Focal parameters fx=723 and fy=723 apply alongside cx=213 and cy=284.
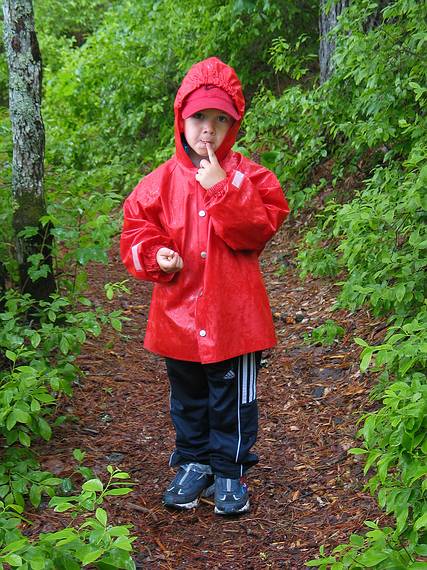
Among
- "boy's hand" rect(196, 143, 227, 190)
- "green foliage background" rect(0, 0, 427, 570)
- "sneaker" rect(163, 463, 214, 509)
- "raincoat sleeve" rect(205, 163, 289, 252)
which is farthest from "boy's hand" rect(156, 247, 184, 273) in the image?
"sneaker" rect(163, 463, 214, 509)

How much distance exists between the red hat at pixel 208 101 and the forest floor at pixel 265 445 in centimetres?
175

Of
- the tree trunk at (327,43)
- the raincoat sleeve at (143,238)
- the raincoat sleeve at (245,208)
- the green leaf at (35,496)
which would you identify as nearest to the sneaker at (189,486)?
the green leaf at (35,496)

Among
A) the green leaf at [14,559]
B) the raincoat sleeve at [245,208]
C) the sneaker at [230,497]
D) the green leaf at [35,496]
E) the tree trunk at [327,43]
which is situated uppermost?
the tree trunk at [327,43]

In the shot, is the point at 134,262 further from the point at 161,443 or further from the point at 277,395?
the point at 277,395

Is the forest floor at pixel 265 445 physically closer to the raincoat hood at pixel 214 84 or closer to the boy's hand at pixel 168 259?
the boy's hand at pixel 168 259

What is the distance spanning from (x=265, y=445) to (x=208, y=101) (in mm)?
1889

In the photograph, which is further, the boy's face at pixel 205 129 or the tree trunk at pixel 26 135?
the tree trunk at pixel 26 135

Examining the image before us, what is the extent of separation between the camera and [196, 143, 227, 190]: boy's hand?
301 centimetres

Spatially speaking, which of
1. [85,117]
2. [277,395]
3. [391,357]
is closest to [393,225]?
[277,395]

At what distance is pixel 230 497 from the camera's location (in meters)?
3.29

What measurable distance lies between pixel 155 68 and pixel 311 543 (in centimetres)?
742

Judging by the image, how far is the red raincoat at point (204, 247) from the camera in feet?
10.1

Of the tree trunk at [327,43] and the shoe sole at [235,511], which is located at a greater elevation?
the tree trunk at [327,43]

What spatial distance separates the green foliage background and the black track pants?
56cm
